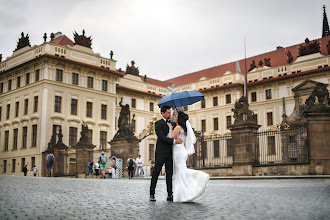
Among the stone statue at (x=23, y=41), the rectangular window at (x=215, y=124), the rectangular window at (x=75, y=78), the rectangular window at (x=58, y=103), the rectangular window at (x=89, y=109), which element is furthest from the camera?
the rectangular window at (x=215, y=124)

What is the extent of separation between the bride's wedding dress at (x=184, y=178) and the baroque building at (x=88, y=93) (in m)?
31.3

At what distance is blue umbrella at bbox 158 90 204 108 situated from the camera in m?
9.74

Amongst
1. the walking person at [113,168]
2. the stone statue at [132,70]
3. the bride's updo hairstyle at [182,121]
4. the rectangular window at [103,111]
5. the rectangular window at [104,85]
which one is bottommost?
the walking person at [113,168]

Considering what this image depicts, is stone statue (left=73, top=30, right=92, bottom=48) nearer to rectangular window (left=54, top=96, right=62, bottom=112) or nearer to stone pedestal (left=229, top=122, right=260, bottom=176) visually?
rectangular window (left=54, top=96, right=62, bottom=112)

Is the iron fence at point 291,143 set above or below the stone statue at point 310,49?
below

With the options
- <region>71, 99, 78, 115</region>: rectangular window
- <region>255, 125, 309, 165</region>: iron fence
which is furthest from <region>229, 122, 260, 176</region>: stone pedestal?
<region>71, 99, 78, 115</region>: rectangular window

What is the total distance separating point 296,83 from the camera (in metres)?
45.5

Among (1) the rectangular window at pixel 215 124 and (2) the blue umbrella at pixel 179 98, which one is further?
(1) the rectangular window at pixel 215 124

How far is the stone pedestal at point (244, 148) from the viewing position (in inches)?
778

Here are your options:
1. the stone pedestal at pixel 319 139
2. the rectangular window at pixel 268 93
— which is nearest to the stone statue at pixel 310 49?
the rectangular window at pixel 268 93

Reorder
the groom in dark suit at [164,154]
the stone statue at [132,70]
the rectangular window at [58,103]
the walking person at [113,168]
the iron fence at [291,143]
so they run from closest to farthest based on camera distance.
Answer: the groom in dark suit at [164,154] < the iron fence at [291,143] < the walking person at [113,168] < the rectangular window at [58,103] < the stone statue at [132,70]

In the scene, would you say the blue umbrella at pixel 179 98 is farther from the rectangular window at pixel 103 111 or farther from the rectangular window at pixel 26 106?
the rectangular window at pixel 103 111

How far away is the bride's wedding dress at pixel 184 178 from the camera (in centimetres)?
753

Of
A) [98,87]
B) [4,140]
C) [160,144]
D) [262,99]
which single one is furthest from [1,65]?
[160,144]
